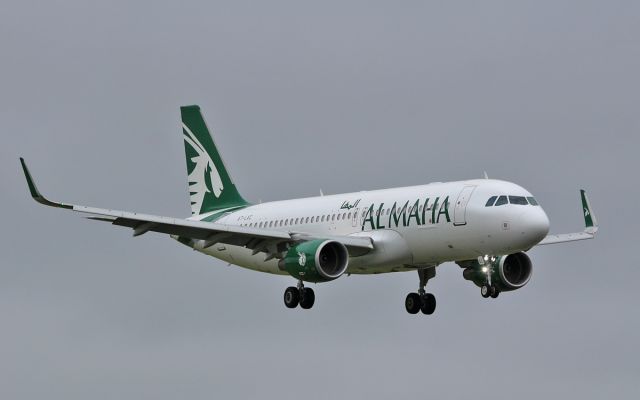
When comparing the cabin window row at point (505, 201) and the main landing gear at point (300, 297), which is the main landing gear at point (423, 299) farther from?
the cabin window row at point (505, 201)

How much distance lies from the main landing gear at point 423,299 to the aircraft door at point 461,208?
7.27 metres

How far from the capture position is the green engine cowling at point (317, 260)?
233 ft

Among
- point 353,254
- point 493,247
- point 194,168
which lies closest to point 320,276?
point 353,254

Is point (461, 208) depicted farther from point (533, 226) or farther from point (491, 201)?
point (533, 226)

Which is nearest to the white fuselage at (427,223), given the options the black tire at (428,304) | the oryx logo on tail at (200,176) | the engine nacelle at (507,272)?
the engine nacelle at (507,272)

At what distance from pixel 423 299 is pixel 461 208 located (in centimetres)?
834

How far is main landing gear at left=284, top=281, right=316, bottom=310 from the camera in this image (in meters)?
75.1

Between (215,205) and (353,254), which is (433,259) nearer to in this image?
(353,254)

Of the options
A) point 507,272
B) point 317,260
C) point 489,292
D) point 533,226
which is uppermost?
point 533,226

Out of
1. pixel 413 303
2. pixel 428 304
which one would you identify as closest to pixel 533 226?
pixel 428 304

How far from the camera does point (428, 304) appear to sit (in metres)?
76.7

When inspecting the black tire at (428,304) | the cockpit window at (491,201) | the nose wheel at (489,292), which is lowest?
the black tire at (428,304)

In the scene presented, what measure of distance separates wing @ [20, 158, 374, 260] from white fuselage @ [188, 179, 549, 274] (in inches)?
43.7

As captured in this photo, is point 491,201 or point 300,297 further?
point 300,297
